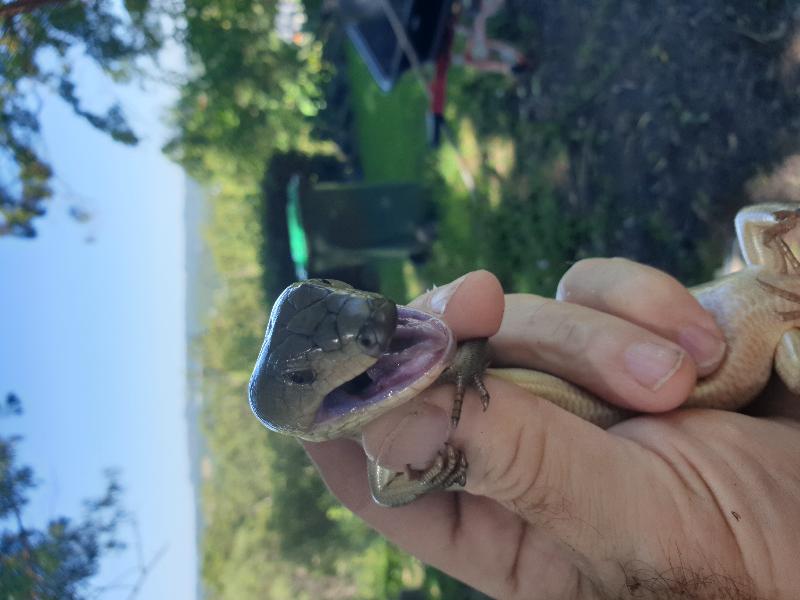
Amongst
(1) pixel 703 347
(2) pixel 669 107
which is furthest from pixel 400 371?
(2) pixel 669 107

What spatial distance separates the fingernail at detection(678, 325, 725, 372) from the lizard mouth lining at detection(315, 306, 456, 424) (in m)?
0.78

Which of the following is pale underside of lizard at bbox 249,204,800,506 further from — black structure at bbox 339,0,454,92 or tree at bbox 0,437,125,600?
A: black structure at bbox 339,0,454,92

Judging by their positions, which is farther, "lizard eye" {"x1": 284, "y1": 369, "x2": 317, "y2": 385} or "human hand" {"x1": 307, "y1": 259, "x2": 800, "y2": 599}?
"lizard eye" {"x1": 284, "y1": 369, "x2": 317, "y2": 385}

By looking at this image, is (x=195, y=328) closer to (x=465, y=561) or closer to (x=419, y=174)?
(x=419, y=174)

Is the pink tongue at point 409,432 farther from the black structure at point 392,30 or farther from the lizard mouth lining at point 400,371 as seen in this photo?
the black structure at point 392,30

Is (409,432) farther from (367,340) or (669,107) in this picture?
(669,107)

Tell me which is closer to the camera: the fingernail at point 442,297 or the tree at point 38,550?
the fingernail at point 442,297

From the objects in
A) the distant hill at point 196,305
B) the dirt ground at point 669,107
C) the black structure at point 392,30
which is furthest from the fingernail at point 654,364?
the distant hill at point 196,305

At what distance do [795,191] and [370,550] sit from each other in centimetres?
810

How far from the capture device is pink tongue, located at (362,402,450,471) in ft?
4.34

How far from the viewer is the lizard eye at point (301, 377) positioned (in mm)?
1331

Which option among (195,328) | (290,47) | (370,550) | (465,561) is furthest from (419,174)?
(465,561)

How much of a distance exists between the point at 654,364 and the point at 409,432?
70 cm

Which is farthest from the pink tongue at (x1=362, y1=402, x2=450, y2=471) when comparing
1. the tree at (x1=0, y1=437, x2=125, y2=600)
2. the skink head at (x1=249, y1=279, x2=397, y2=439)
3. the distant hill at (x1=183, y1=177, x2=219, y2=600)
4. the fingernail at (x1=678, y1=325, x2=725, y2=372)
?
the distant hill at (x1=183, y1=177, x2=219, y2=600)
